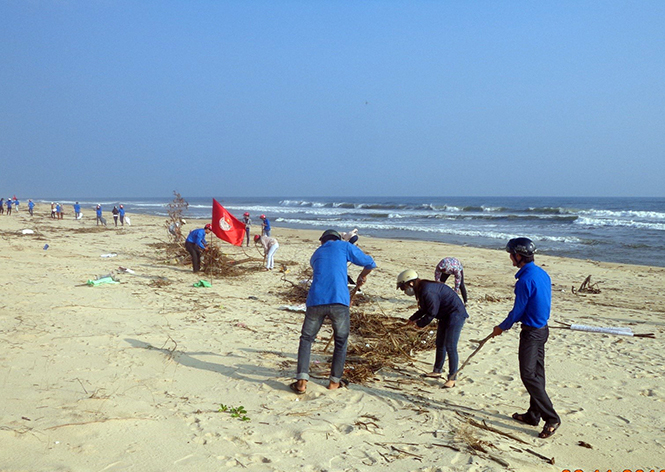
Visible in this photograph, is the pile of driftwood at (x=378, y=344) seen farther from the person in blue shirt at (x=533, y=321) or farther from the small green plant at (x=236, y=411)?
the person in blue shirt at (x=533, y=321)

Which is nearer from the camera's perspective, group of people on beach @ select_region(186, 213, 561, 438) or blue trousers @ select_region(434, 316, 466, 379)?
Answer: group of people on beach @ select_region(186, 213, 561, 438)

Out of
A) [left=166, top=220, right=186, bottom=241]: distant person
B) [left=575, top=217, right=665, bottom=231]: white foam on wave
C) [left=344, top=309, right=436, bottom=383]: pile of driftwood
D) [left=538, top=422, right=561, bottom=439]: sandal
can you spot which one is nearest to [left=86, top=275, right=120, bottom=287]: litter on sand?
[left=166, top=220, right=186, bottom=241]: distant person

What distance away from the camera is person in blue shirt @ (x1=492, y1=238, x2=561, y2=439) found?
412cm

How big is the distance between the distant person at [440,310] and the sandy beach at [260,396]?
417 mm

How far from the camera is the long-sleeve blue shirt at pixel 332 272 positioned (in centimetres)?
479

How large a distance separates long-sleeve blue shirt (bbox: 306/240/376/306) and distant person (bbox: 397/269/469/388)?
0.64 m

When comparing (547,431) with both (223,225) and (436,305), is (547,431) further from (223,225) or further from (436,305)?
(223,225)

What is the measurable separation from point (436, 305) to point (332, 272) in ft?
4.18

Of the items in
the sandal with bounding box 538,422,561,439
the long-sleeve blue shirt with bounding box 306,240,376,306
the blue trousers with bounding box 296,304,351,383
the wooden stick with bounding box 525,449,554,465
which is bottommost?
the wooden stick with bounding box 525,449,554,465

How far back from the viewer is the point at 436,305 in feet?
17.0

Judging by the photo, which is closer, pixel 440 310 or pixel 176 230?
pixel 440 310

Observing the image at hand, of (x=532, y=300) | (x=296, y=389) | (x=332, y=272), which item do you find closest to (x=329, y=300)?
(x=332, y=272)

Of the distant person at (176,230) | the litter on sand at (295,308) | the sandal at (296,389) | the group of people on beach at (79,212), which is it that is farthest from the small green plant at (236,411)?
the group of people on beach at (79,212)

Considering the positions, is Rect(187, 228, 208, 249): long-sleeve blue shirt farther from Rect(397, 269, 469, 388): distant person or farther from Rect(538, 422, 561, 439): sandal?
Rect(538, 422, 561, 439): sandal
